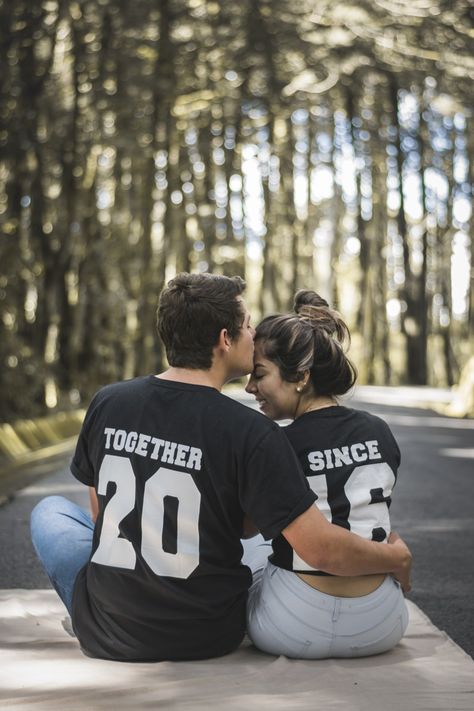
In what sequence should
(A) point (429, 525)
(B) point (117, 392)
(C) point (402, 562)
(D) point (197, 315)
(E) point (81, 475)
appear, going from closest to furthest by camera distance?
(D) point (197, 315) → (B) point (117, 392) → (C) point (402, 562) → (E) point (81, 475) → (A) point (429, 525)

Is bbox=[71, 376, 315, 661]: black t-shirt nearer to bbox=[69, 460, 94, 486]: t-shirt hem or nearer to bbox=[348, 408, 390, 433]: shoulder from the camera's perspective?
bbox=[69, 460, 94, 486]: t-shirt hem

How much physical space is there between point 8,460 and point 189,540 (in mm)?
8712

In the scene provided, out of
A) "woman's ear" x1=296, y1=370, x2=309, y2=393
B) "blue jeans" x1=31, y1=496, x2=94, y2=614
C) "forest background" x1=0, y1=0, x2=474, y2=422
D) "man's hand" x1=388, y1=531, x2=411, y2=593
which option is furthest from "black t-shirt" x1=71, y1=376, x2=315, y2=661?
"forest background" x1=0, y1=0, x2=474, y2=422

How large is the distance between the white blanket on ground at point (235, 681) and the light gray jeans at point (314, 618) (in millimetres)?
52

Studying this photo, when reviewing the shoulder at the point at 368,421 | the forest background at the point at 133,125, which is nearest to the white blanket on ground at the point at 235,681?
the shoulder at the point at 368,421

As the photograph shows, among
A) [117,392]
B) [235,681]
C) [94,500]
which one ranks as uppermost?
[117,392]

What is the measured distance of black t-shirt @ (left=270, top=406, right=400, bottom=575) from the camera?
3.86 m

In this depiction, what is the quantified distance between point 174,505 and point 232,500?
0.18m

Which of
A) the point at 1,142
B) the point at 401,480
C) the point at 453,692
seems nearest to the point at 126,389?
the point at 453,692

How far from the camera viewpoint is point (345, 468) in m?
3.88

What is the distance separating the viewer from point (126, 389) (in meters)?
3.83

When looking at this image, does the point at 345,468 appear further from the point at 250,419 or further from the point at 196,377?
the point at 196,377

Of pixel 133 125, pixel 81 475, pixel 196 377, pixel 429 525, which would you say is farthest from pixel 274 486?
pixel 133 125

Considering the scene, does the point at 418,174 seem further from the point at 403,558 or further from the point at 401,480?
the point at 403,558
